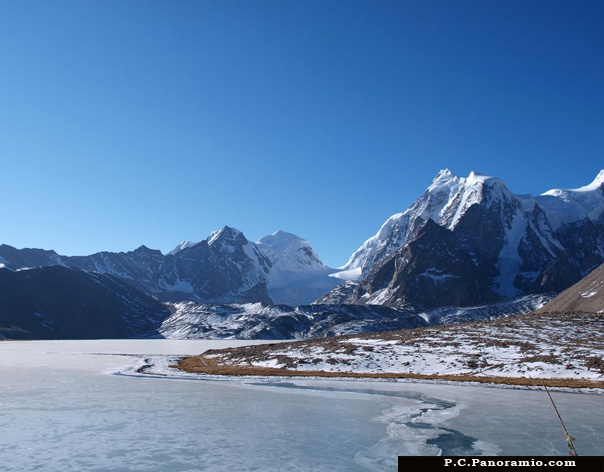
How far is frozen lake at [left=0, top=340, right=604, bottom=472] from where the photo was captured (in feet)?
79.3

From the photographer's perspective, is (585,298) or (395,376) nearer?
(395,376)

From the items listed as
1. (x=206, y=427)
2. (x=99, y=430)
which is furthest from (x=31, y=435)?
(x=206, y=427)

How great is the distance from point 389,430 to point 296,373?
41.7 metres

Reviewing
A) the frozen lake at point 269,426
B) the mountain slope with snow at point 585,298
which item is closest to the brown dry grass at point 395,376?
the frozen lake at point 269,426

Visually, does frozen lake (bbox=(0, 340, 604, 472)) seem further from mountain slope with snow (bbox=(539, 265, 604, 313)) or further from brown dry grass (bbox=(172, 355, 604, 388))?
mountain slope with snow (bbox=(539, 265, 604, 313))

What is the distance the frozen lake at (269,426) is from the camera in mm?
24156

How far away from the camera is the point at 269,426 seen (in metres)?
32.5

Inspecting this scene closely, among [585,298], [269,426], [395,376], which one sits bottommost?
[395,376]

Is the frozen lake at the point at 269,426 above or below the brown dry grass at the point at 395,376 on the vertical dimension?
above

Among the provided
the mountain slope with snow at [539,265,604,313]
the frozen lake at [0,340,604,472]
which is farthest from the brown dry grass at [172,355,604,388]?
the mountain slope with snow at [539,265,604,313]

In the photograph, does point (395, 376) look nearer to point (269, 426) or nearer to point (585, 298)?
point (269, 426)

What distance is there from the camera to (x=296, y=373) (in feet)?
236

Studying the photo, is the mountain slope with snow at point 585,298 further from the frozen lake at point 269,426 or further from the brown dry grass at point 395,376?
the frozen lake at point 269,426

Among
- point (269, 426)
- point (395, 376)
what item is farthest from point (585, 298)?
point (269, 426)
